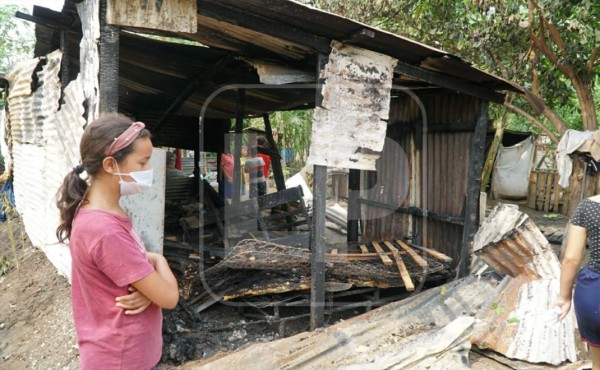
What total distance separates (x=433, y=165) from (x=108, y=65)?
4.45m

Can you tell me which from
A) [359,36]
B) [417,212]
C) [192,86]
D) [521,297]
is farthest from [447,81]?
[192,86]

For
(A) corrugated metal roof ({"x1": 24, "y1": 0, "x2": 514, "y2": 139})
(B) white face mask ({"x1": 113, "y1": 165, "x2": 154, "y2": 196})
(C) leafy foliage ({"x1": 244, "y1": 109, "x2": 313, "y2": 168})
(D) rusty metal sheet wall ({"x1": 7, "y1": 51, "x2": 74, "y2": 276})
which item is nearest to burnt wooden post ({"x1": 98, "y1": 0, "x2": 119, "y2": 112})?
(A) corrugated metal roof ({"x1": 24, "y1": 0, "x2": 514, "y2": 139})

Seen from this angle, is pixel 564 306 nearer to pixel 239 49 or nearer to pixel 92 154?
pixel 92 154

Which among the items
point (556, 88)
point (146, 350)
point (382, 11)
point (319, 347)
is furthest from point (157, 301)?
point (556, 88)

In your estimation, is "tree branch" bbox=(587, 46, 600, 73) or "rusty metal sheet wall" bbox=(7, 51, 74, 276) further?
"tree branch" bbox=(587, 46, 600, 73)

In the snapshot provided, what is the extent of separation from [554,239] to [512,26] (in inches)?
192

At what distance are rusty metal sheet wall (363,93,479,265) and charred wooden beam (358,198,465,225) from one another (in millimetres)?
80

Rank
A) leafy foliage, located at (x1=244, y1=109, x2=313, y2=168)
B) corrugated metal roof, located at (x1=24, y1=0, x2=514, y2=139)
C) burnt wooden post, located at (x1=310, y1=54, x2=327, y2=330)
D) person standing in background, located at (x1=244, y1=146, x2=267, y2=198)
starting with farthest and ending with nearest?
leafy foliage, located at (x1=244, y1=109, x2=313, y2=168), person standing in background, located at (x1=244, y1=146, x2=267, y2=198), burnt wooden post, located at (x1=310, y1=54, x2=327, y2=330), corrugated metal roof, located at (x1=24, y1=0, x2=514, y2=139)

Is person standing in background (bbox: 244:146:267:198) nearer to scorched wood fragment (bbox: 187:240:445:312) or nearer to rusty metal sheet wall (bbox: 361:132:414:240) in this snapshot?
rusty metal sheet wall (bbox: 361:132:414:240)

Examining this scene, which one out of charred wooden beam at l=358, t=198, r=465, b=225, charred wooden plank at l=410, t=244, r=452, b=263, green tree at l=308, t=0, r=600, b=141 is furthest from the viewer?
green tree at l=308, t=0, r=600, b=141

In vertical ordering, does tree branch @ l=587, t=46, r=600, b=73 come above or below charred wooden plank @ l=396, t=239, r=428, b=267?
above

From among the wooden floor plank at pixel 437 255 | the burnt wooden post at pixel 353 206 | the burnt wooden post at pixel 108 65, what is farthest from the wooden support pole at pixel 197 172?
the burnt wooden post at pixel 108 65

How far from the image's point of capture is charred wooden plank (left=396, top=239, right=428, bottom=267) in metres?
5.00

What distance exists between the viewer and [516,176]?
14.3 metres
